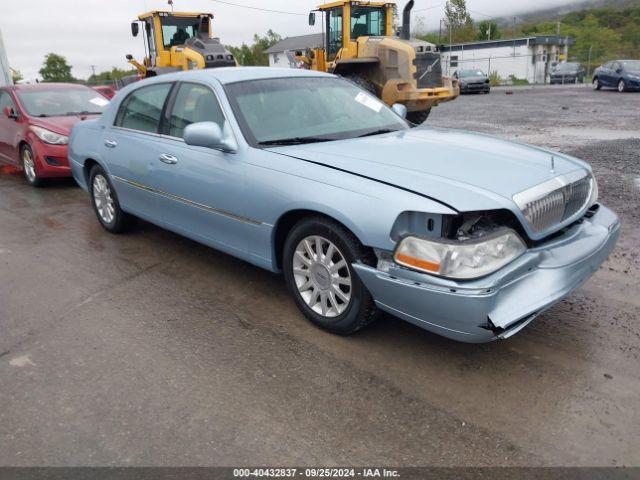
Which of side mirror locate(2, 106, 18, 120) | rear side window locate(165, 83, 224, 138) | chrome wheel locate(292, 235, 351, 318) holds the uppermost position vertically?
rear side window locate(165, 83, 224, 138)

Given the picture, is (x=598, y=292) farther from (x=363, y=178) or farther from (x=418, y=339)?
(x=363, y=178)

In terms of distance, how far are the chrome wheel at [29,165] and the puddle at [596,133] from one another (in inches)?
389

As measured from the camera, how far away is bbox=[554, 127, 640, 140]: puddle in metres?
10.8

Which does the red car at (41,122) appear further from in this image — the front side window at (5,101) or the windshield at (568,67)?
the windshield at (568,67)

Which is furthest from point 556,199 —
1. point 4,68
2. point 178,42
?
point 4,68

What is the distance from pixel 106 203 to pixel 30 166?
3.45 m

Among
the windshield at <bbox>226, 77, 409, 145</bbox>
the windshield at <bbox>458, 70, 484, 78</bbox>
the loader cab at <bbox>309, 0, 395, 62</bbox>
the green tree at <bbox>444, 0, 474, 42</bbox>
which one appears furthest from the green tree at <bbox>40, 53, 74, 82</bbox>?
the windshield at <bbox>226, 77, 409, 145</bbox>

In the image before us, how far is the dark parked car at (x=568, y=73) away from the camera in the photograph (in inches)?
1495

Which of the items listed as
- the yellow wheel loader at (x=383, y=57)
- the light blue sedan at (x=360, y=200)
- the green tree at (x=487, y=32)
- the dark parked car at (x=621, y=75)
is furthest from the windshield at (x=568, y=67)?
the green tree at (x=487, y=32)

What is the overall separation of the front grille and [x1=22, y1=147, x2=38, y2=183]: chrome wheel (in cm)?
846

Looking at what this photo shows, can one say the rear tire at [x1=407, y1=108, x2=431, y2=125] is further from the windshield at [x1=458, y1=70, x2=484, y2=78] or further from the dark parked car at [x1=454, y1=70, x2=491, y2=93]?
the windshield at [x1=458, y1=70, x2=484, y2=78]

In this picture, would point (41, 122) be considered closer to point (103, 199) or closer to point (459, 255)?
point (103, 199)

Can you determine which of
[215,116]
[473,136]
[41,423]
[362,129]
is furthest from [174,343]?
[473,136]

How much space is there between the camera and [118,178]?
16.9 feet
